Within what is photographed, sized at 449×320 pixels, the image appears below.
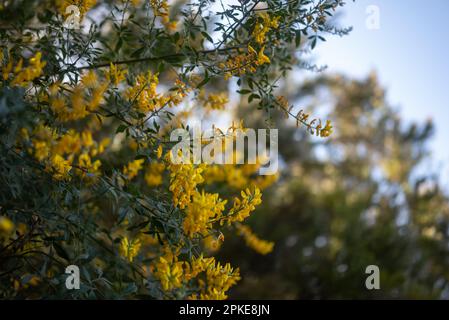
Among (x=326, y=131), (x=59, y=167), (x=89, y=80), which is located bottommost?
(x=59, y=167)

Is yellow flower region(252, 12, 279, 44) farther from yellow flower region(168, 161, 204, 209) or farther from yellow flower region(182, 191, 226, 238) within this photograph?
yellow flower region(182, 191, 226, 238)

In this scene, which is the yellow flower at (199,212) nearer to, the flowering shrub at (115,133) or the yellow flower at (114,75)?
the flowering shrub at (115,133)

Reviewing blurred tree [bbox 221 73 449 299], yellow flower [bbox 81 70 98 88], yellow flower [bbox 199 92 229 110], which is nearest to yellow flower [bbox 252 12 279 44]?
yellow flower [bbox 199 92 229 110]

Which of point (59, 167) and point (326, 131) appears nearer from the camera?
point (59, 167)

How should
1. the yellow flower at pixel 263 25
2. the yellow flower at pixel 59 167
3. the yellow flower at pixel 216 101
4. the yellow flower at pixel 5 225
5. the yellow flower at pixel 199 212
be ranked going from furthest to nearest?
the yellow flower at pixel 216 101 → the yellow flower at pixel 263 25 → the yellow flower at pixel 59 167 → the yellow flower at pixel 199 212 → the yellow flower at pixel 5 225

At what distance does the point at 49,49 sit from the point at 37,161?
2.04 ft

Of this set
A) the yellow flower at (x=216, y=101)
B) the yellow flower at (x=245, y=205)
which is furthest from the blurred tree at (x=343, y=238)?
the yellow flower at (x=245, y=205)

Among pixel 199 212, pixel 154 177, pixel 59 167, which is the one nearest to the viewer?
pixel 199 212

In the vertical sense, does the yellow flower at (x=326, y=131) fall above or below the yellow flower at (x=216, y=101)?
below

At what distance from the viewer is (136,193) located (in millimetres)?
2023

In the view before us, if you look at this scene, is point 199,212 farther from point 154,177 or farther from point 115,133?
point 154,177

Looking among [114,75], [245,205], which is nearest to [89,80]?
[114,75]

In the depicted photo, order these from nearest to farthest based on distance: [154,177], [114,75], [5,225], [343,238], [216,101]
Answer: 1. [5,225]
2. [114,75]
3. [216,101]
4. [154,177]
5. [343,238]
